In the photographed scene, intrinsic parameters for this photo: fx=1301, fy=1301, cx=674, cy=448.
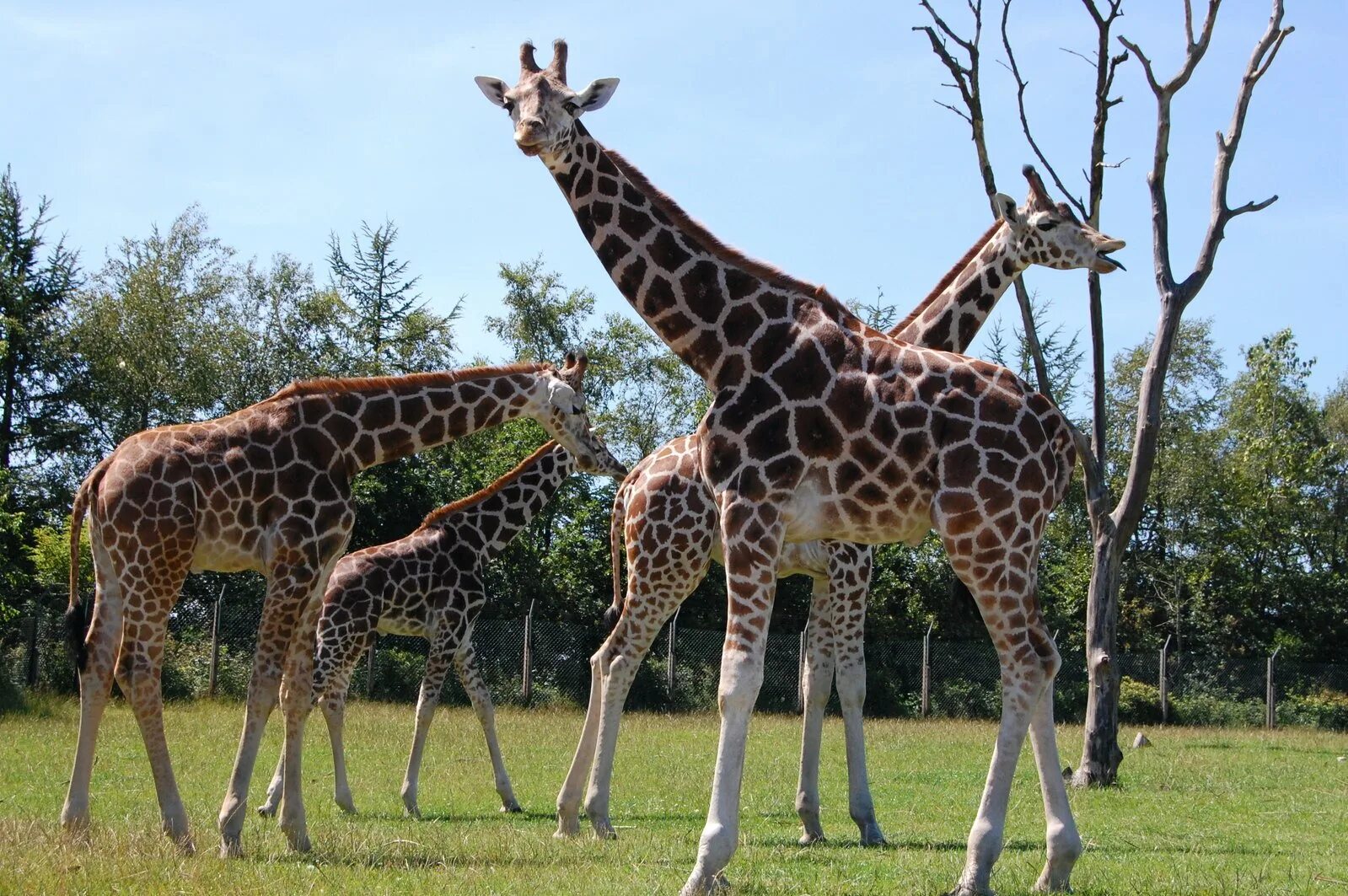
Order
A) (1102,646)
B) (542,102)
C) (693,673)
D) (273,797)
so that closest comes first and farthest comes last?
(542,102), (273,797), (1102,646), (693,673)

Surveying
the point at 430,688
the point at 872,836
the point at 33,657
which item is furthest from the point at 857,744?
the point at 33,657

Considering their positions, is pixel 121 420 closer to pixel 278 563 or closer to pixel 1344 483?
pixel 278 563

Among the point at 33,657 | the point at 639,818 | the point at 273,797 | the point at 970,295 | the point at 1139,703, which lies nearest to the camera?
the point at 970,295

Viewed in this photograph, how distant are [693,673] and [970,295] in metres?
18.0

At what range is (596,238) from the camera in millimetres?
8375

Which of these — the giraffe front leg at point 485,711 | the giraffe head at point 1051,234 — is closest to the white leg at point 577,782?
the giraffe front leg at point 485,711

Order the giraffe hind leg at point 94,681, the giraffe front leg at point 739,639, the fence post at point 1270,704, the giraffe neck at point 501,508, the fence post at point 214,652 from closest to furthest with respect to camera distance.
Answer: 1. the giraffe front leg at point 739,639
2. the giraffe hind leg at point 94,681
3. the giraffe neck at point 501,508
4. the fence post at point 214,652
5. the fence post at point 1270,704

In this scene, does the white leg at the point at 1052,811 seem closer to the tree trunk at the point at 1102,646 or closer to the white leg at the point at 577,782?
the white leg at the point at 577,782

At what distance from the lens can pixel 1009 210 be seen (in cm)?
961

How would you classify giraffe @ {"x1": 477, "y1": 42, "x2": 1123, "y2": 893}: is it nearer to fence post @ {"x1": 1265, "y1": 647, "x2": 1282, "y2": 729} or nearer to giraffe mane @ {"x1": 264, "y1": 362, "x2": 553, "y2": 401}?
giraffe mane @ {"x1": 264, "y1": 362, "x2": 553, "y2": 401}

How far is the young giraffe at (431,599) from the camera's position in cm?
1261

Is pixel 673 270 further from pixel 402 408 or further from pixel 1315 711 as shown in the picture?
pixel 1315 711

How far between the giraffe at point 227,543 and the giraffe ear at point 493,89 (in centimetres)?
272

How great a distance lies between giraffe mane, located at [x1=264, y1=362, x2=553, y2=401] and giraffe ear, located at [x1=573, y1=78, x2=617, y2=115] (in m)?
2.64
